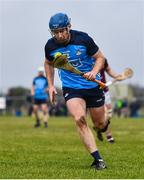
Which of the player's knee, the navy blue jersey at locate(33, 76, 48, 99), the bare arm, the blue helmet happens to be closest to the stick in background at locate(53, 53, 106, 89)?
the blue helmet

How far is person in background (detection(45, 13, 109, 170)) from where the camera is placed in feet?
33.0

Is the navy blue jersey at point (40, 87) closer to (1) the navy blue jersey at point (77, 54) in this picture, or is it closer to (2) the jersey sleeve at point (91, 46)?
(1) the navy blue jersey at point (77, 54)

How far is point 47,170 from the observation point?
991cm

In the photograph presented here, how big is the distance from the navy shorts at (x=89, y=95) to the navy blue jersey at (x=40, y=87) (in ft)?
51.7

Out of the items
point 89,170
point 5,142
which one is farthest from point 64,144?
point 89,170

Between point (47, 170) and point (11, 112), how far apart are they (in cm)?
4949

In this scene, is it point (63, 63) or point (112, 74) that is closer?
point (63, 63)

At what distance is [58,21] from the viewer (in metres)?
9.90

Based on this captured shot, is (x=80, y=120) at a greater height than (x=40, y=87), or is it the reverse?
(x=80, y=120)

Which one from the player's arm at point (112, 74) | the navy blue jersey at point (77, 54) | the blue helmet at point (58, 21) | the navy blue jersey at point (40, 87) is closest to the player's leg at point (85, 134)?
the navy blue jersey at point (77, 54)

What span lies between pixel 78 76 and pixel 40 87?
16217 millimetres

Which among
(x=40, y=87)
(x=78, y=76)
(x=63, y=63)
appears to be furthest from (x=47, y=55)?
(x=40, y=87)

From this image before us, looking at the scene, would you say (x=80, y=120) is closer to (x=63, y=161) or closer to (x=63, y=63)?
(x=63, y=63)

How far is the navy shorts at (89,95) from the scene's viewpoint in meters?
10.5
